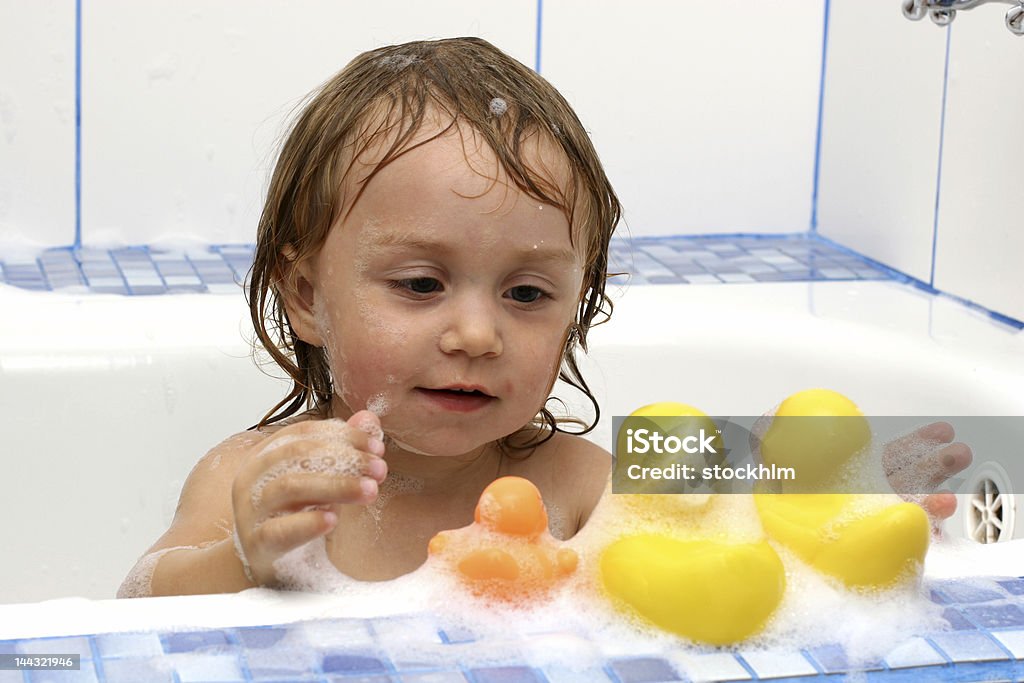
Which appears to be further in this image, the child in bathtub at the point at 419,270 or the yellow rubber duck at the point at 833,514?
the child in bathtub at the point at 419,270

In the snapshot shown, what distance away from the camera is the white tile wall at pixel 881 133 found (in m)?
1.63

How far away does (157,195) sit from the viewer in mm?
1688

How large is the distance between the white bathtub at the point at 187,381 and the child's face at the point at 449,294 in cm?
43

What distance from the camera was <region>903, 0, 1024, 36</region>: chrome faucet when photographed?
1.29 m

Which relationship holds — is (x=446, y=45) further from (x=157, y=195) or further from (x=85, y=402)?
(x=157, y=195)

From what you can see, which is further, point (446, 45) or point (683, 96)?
point (683, 96)

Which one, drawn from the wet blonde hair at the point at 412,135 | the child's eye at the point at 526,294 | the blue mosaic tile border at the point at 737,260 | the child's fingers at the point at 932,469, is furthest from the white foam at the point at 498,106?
the blue mosaic tile border at the point at 737,260

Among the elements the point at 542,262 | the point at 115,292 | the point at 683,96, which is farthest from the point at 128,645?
the point at 683,96

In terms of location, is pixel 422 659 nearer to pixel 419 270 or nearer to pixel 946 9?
pixel 419 270

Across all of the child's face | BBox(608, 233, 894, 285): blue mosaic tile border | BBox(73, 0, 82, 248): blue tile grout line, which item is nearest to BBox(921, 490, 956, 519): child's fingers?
the child's face

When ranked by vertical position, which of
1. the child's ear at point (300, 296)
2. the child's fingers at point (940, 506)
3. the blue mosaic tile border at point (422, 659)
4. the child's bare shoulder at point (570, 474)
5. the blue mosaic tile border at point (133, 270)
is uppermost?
the child's ear at point (300, 296)

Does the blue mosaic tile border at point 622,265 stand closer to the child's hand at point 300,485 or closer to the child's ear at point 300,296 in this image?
the child's ear at point 300,296

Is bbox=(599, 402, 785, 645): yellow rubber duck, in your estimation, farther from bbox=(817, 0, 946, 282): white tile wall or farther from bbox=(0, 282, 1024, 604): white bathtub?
bbox=(817, 0, 946, 282): white tile wall

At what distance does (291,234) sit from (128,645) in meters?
0.45
